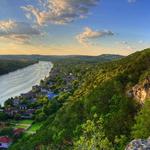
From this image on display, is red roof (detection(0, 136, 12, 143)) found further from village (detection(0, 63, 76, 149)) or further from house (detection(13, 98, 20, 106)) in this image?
house (detection(13, 98, 20, 106))

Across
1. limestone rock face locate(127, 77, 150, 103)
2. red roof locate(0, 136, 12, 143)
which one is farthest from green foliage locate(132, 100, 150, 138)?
red roof locate(0, 136, 12, 143)

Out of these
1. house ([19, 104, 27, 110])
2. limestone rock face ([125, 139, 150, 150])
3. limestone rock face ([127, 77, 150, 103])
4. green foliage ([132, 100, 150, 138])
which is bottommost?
house ([19, 104, 27, 110])

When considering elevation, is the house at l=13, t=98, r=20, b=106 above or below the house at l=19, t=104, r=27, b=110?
above

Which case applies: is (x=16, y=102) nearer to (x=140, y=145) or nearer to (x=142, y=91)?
(x=142, y=91)

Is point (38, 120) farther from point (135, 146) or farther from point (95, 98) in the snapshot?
point (135, 146)

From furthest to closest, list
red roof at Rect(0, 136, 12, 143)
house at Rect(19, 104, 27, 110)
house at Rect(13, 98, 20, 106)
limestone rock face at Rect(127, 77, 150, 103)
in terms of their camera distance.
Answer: house at Rect(13, 98, 20, 106)
house at Rect(19, 104, 27, 110)
red roof at Rect(0, 136, 12, 143)
limestone rock face at Rect(127, 77, 150, 103)

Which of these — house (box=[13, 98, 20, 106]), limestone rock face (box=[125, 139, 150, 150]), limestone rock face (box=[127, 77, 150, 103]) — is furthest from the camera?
house (box=[13, 98, 20, 106])
